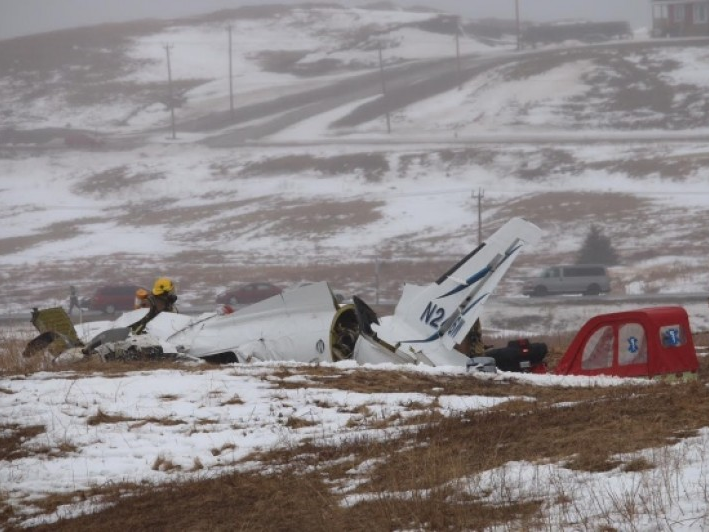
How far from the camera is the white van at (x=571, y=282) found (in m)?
54.1

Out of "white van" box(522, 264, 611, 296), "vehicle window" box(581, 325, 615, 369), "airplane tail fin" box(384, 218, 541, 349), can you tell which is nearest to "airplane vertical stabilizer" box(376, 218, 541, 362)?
"airplane tail fin" box(384, 218, 541, 349)

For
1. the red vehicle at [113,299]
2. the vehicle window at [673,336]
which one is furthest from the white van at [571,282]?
the vehicle window at [673,336]

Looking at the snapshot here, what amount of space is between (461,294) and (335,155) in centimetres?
7838

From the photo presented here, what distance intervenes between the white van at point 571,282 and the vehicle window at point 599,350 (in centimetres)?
3811

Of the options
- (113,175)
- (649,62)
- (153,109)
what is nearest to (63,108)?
(153,109)

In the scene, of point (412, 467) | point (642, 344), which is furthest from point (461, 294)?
point (412, 467)

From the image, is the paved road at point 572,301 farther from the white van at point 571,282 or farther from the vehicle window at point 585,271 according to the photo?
the vehicle window at point 585,271

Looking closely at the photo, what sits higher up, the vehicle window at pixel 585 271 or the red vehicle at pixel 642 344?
the red vehicle at pixel 642 344

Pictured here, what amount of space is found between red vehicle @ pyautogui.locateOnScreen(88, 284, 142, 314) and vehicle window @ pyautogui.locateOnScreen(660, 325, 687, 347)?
40.5 metres

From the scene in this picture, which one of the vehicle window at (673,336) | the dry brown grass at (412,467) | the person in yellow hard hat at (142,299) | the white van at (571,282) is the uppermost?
the dry brown grass at (412,467)

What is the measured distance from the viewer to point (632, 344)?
15555 millimetres

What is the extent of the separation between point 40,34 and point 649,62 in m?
71.1

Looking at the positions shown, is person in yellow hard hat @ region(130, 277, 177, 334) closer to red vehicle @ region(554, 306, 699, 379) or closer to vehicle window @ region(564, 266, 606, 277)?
red vehicle @ region(554, 306, 699, 379)

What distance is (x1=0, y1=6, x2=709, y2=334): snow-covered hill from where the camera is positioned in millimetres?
67312
